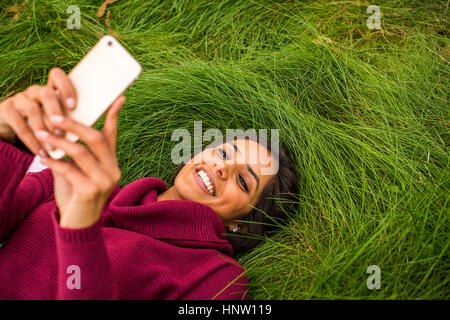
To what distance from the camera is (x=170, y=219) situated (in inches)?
78.4

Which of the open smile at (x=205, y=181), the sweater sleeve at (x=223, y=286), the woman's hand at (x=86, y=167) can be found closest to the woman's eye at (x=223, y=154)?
the open smile at (x=205, y=181)

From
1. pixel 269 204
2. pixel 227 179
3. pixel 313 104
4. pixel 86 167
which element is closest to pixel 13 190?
pixel 86 167

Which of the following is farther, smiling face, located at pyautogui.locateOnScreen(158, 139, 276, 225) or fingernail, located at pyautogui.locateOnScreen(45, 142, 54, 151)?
smiling face, located at pyautogui.locateOnScreen(158, 139, 276, 225)

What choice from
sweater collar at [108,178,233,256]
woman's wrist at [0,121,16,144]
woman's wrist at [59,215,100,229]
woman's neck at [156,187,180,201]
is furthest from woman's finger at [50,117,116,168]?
woman's neck at [156,187,180,201]

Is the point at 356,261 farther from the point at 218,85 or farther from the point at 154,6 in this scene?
the point at 154,6

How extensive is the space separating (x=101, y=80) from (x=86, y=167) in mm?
325

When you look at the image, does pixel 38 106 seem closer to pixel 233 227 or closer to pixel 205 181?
pixel 205 181

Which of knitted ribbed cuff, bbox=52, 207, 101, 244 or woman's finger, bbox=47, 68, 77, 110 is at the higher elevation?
woman's finger, bbox=47, 68, 77, 110

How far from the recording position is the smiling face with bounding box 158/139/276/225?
6.93 ft

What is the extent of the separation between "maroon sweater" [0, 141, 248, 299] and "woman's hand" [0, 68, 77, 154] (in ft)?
0.84

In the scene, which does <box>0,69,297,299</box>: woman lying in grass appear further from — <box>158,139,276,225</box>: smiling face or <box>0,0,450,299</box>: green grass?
<box>0,0,450,299</box>: green grass

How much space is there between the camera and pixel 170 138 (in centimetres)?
276

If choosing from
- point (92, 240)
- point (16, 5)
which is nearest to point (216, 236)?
point (92, 240)
